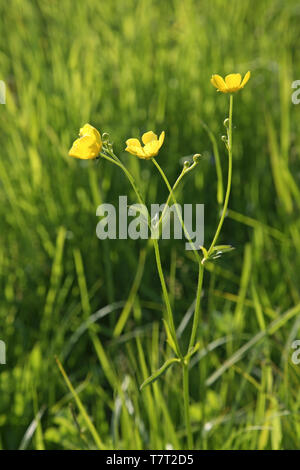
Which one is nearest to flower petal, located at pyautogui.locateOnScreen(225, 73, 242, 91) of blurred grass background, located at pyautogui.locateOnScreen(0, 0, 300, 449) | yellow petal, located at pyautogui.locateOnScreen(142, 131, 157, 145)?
yellow petal, located at pyautogui.locateOnScreen(142, 131, 157, 145)

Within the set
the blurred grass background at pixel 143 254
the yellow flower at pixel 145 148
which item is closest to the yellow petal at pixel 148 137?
the yellow flower at pixel 145 148

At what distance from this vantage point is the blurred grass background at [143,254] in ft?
3.56

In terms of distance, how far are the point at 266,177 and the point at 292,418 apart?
808 mm

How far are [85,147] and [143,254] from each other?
0.82 meters

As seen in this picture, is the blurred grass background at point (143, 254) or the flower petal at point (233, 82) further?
the blurred grass background at point (143, 254)

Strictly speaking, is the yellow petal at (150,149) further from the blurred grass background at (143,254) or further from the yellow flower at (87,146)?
the blurred grass background at (143,254)

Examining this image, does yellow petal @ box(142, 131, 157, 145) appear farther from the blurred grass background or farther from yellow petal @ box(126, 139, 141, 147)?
the blurred grass background

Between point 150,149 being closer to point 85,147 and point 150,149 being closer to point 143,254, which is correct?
point 85,147

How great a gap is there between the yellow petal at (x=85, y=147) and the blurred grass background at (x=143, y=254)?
0.47 metres

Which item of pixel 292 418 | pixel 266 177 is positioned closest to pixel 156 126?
pixel 266 177

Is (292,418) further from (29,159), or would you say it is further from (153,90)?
(153,90)

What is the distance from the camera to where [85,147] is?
0.57 metres

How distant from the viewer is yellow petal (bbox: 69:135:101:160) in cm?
57
